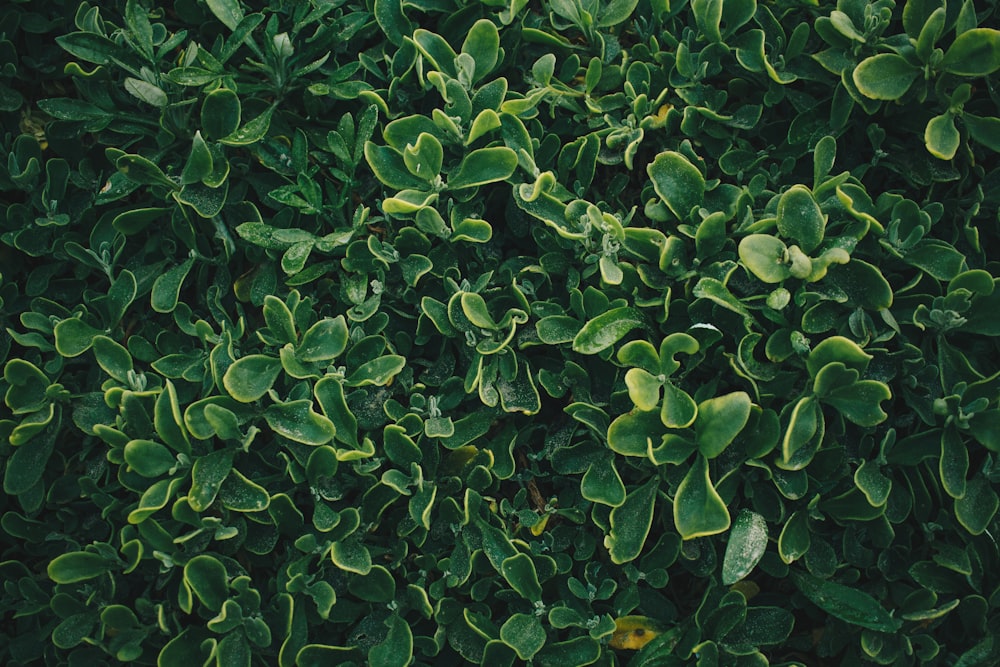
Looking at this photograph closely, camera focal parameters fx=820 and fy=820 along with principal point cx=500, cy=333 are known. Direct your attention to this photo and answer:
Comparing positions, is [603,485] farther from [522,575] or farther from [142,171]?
[142,171]

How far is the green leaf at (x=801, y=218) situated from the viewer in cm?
192

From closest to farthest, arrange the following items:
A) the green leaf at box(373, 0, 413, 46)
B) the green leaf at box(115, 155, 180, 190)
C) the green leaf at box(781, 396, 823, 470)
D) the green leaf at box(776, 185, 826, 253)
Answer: the green leaf at box(781, 396, 823, 470), the green leaf at box(776, 185, 826, 253), the green leaf at box(115, 155, 180, 190), the green leaf at box(373, 0, 413, 46)

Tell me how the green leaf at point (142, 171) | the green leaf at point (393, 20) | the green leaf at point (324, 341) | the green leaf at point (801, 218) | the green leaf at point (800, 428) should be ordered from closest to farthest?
the green leaf at point (800, 428), the green leaf at point (801, 218), the green leaf at point (324, 341), the green leaf at point (142, 171), the green leaf at point (393, 20)

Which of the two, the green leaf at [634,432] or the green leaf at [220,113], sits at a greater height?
the green leaf at [220,113]

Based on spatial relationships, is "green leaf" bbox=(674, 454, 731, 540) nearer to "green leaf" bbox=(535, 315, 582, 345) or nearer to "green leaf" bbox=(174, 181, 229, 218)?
"green leaf" bbox=(535, 315, 582, 345)

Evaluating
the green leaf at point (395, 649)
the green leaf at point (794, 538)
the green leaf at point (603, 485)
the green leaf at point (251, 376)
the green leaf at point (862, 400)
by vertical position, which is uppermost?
the green leaf at point (862, 400)

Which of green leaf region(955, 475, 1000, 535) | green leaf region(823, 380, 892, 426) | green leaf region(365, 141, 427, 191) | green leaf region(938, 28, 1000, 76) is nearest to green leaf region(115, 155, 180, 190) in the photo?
green leaf region(365, 141, 427, 191)

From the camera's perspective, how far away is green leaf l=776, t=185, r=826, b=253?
1920 mm

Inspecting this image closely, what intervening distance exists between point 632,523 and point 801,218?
83 cm

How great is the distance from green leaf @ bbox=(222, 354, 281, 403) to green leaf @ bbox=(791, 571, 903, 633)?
55.0 inches

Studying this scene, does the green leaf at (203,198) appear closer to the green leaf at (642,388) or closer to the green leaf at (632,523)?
the green leaf at (642,388)

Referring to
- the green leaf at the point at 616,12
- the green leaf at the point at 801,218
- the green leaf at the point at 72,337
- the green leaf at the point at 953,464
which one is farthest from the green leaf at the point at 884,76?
the green leaf at the point at 72,337

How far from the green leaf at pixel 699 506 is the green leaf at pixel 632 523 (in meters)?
0.10

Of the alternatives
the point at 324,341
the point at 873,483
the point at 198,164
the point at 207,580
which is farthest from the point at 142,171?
the point at 873,483
